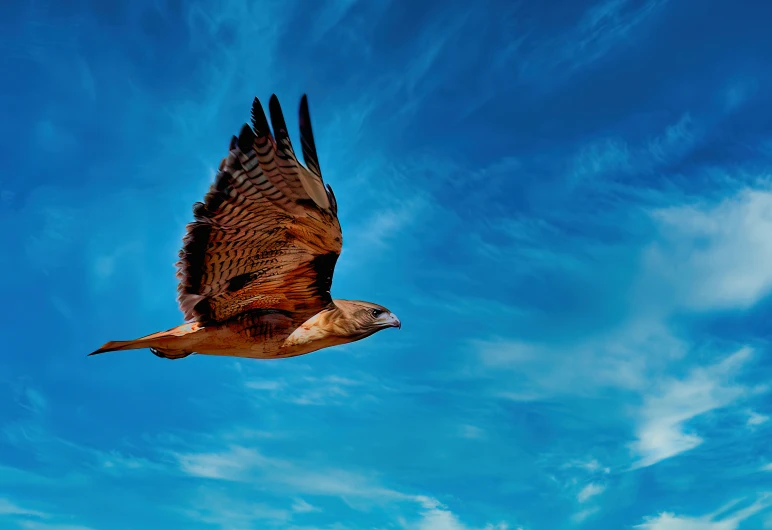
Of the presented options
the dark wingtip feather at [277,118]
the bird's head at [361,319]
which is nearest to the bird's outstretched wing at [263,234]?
the dark wingtip feather at [277,118]

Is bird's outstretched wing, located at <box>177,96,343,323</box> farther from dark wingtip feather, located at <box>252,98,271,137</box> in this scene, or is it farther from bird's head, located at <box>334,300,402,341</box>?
bird's head, located at <box>334,300,402,341</box>

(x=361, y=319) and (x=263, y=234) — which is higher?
(x=263, y=234)

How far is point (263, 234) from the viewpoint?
23.1 feet

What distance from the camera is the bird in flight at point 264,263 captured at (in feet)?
21.0

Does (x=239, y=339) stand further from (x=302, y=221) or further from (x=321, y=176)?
(x=321, y=176)

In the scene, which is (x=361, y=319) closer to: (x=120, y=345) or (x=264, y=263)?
(x=264, y=263)

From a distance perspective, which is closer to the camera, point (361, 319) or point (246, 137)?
point (246, 137)

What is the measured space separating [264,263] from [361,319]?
1.23 m

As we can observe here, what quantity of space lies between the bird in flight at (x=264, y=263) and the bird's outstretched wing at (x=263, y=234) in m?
0.01

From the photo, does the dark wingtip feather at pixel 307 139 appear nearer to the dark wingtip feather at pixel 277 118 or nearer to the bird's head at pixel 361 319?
the dark wingtip feather at pixel 277 118

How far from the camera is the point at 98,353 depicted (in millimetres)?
7059

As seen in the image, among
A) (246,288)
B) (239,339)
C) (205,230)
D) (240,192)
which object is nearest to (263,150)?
(240,192)

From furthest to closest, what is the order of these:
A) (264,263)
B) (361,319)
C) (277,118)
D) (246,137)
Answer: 1. (361,319)
2. (264,263)
3. (246,137)
4. (277,118)

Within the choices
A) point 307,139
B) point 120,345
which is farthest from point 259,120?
point 120,345
